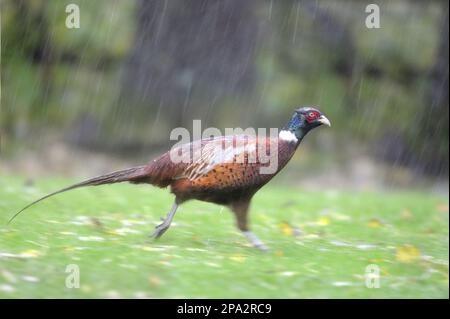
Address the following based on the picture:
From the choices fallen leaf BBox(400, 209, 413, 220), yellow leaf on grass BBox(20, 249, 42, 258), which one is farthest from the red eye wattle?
fallen leaf BBox(400, 209, 413, 220)

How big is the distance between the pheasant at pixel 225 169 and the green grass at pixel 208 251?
0.60m

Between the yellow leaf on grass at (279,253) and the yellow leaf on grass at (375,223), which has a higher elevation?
the yellow leaf on grass at (279,253)

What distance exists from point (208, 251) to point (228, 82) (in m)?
10.9

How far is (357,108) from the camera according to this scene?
1922 centimetres

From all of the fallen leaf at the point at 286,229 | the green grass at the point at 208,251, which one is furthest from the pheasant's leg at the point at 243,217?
the fallen leaf at the point at 286,229

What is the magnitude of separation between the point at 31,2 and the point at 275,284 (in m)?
14.4

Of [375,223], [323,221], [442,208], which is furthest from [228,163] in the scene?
[442,208]

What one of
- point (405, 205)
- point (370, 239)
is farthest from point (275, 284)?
point (405, 205)

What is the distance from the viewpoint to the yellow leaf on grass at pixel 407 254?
7.77 metres

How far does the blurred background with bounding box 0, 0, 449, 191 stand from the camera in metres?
18.0

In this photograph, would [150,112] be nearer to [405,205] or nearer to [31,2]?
[31,2]

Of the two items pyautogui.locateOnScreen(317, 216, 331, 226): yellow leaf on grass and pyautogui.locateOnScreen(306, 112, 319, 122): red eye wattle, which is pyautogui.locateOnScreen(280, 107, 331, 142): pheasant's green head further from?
pyautogui.locateOnScreen(317, 216, 331, 226): yellow leaf on grass

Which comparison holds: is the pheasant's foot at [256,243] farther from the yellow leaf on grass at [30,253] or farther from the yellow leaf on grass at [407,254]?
the yellow leaf on grass at [30,253]

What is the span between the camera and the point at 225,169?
7590mm
